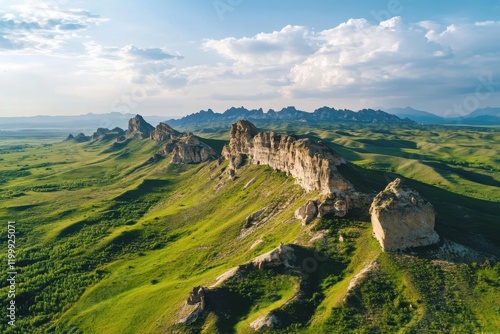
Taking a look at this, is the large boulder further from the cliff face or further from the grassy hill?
the cliff face

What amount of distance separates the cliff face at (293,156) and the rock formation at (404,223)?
17.0 m

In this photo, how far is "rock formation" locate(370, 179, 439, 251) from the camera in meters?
69.9

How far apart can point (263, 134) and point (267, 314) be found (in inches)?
3772

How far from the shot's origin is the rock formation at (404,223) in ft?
229

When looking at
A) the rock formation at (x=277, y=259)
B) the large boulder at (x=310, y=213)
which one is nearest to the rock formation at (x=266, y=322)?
the rock formation at (x=277, y=259)

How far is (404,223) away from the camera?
2766 inches

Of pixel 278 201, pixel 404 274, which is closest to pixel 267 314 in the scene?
pixel 404 274

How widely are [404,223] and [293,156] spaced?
55.0 metres

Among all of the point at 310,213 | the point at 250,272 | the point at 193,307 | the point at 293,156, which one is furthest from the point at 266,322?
the point at 293,156

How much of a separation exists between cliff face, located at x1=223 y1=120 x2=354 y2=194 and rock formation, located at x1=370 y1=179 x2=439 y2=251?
1704 cm

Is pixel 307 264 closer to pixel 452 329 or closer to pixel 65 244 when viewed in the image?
pixel 452 329

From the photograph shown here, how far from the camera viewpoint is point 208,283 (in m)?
77.1

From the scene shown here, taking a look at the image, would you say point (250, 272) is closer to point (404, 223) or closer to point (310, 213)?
point (310, 213)

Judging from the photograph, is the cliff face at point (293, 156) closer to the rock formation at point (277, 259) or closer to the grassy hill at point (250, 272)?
the grassy hill at point (250, 272)
